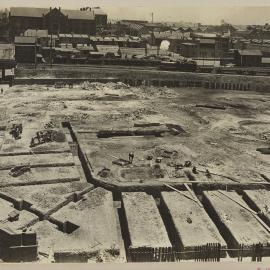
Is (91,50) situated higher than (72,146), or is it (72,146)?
(91,50)

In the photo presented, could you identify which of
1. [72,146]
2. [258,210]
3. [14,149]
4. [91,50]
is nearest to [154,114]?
[72,146]

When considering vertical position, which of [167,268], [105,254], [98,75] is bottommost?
[105,254]

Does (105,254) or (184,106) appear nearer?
(105,254)

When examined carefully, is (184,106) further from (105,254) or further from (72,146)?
(105,254)

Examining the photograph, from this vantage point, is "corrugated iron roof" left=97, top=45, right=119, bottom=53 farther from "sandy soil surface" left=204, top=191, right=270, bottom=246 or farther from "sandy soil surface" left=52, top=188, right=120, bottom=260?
"sandy soil surface" left=204, top=191, right=270, bottom=246

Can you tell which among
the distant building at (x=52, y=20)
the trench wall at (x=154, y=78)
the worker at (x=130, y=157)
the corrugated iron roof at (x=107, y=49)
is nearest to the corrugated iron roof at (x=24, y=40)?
the trench wall at (x=154, y=78)

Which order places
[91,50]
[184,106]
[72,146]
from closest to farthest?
[72,146]
[184,106]
[91,50]

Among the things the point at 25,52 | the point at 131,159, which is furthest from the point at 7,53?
the point at 131,159

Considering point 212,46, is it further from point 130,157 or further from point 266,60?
point 130,157
